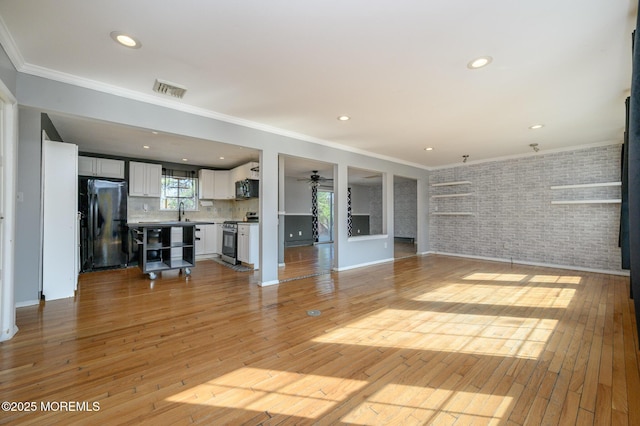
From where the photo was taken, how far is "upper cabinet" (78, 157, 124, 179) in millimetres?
5359

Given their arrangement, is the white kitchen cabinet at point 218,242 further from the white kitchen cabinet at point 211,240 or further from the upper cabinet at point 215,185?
the upper cabinet at point 215,185

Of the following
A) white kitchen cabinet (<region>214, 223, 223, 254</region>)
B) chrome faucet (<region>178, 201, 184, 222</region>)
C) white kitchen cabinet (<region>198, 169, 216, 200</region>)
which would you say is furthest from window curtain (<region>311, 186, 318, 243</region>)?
chrome faucet (<region>178, 201, 184, 222</region>)

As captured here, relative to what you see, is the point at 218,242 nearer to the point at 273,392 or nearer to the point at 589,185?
the point at 273,392

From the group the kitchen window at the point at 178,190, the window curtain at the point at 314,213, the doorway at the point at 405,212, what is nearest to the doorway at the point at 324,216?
the window curtain at the point at 314,213

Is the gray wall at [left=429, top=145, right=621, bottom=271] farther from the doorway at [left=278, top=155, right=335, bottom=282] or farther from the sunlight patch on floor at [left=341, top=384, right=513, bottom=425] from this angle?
the sunlight patch on floor at [left=341, top=384, right=513, bottom=425]

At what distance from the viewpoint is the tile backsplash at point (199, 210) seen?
6223mm

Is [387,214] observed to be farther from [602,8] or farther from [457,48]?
[602,8]

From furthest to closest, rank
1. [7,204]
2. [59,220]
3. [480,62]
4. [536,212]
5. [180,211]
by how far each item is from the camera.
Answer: [180,211]
[536,212]
[59,220]
[480,62]
[7,204]

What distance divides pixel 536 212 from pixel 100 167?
30.8 feet

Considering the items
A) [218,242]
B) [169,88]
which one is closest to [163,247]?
[218,242]

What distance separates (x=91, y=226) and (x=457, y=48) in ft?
20.8

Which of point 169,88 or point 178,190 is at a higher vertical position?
point 169,88

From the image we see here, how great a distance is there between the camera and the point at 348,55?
2.32m

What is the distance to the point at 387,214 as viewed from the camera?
6336mm
